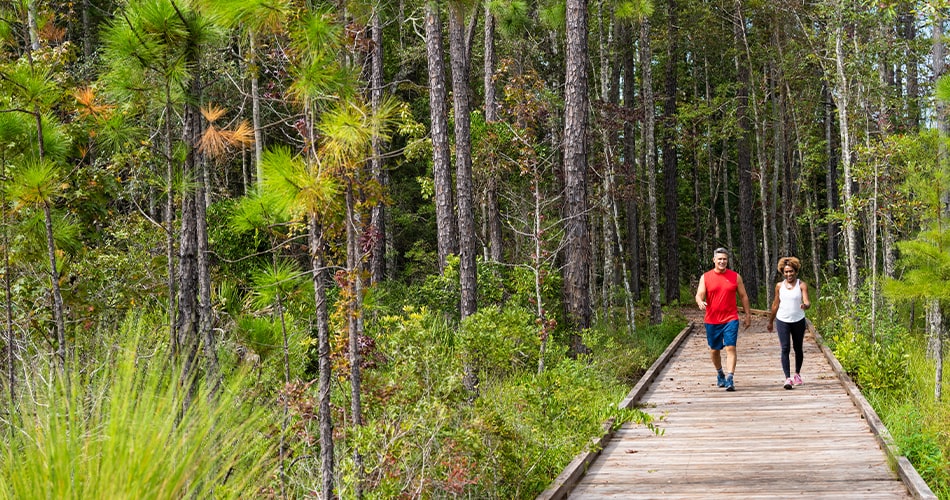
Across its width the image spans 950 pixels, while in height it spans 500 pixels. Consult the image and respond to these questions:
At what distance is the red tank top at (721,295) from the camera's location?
35.0ft

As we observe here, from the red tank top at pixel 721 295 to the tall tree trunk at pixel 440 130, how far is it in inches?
191

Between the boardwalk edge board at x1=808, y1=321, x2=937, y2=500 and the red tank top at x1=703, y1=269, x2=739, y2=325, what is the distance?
1694mm

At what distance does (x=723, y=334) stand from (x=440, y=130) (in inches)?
211

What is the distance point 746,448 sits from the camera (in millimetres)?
8039

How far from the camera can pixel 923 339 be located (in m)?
16.8

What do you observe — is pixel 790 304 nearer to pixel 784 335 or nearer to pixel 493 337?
pixel 784 335

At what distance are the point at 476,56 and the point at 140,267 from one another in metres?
16.8

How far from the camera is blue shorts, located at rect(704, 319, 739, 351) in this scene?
10797 mm

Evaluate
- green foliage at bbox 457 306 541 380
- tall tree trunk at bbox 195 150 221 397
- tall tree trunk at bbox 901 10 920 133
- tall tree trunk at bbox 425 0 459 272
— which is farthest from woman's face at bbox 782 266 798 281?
tall tree trunk at bbox 901 10 920 133

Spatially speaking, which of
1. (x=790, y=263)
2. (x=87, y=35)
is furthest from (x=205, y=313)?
(x=87, y=35)

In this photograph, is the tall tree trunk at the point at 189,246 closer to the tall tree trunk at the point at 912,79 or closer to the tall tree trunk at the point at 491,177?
the tall tree trunk at the point at 491,177

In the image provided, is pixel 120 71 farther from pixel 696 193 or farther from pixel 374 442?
pixel 696 193

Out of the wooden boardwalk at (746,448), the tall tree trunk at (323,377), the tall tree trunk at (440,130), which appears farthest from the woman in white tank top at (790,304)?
the tall tree trunk at (323,377)

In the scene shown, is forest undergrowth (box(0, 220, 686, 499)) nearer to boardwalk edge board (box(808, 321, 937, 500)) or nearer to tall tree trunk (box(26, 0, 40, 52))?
boardwalk edge board (box(808, 321, 937, 500))
